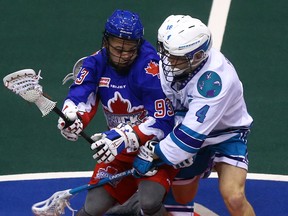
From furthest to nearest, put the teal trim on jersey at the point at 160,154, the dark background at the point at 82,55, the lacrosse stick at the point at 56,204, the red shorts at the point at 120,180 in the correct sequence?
the dark background at the point at 82,55
the lacrosse stick at the point at 56,204
the red shorts at the point at 120,180
the teal trim on jersey at the point at 160,154

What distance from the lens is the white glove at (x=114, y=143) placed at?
24.1ft

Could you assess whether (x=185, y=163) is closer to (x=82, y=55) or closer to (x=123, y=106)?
(x=123, y=106)

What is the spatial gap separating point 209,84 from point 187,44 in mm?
306

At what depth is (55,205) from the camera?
7883mm

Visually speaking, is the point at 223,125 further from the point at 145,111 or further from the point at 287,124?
the point at 287,124

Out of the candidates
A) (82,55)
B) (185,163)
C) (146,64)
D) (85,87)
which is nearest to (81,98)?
(85,87)

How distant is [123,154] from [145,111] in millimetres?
347

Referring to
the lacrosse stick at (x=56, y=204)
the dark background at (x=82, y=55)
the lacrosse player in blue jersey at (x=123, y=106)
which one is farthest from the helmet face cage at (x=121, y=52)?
the dark background at (x=82, y=55)

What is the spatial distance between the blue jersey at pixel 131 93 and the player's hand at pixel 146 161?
0.06 m

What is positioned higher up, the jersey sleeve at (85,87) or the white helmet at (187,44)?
the white helmet at (187,44)

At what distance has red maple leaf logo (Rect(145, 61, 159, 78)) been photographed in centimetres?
744

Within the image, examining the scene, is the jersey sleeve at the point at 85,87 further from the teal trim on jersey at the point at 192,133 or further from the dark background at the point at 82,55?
the dark background at the point at 82,55

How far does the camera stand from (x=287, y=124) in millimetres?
9414

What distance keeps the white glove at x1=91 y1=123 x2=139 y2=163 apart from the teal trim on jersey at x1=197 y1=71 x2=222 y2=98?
583 mm
